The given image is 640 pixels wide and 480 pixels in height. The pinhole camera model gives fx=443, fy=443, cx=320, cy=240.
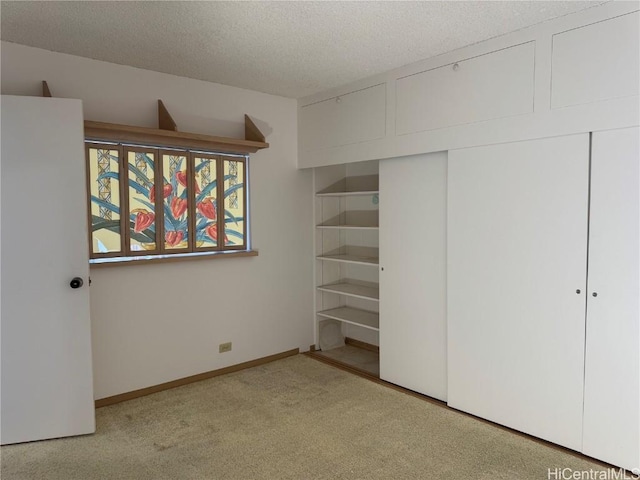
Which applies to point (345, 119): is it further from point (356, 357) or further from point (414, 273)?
point (356, 357)

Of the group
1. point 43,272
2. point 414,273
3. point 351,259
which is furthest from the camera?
point 351,259

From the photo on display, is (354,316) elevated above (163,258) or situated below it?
below

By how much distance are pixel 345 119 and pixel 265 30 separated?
4.33ft

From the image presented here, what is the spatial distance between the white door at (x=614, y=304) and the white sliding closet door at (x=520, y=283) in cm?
6

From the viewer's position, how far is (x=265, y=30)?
268 centimetres

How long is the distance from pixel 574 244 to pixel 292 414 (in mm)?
2100

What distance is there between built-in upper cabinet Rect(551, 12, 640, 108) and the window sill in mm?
2624

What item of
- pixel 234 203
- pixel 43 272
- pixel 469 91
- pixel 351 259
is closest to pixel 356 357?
pixel 351 259

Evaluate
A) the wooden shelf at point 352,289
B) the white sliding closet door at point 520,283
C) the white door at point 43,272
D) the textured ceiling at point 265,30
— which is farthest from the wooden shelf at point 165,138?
the white sliding closet door at point 520,283

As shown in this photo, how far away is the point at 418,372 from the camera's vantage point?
3441 millimetres

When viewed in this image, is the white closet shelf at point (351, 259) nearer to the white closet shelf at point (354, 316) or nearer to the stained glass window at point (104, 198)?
the white closet shelf at point (354, 316)

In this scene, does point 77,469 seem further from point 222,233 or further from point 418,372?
point 418,372

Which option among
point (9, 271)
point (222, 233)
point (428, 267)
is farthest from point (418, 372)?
point (9, 271)

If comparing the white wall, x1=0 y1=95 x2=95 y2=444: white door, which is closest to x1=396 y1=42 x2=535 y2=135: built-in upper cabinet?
the white wall
